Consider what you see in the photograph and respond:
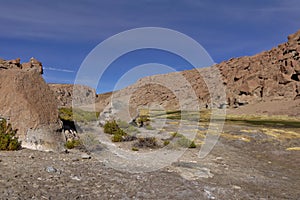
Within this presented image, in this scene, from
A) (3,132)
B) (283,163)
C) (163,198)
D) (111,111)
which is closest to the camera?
(163,198)

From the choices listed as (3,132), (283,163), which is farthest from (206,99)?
(3,132)

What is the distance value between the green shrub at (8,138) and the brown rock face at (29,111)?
269 mm

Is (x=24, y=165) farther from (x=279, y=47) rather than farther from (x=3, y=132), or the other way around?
(x=279, y=47)

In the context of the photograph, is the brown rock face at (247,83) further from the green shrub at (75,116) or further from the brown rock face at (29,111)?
the brown rock face at (29,111)

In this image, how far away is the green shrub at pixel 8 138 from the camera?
10.7 metres

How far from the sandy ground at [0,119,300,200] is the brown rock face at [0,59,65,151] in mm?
991

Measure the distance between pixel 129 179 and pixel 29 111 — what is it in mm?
6047

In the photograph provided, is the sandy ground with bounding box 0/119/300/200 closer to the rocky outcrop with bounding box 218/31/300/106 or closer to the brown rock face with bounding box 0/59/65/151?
the brown rock face with bounding box 0/59/65/151

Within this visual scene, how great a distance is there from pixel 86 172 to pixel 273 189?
670 centimetres

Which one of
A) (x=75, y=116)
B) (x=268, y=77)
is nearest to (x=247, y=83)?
(x=268, y=77)

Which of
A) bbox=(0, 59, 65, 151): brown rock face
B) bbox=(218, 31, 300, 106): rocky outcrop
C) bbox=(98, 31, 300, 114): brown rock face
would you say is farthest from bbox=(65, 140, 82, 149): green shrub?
bbox=(218, 31, 300, 106): rocky outcrop

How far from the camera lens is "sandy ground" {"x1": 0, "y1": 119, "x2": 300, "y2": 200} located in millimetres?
7168

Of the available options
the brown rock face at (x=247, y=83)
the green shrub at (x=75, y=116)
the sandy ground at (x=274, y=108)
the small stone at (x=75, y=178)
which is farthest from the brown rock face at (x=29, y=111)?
the sandy ground at (x=274, y=108)

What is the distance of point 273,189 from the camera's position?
31.2 feet
